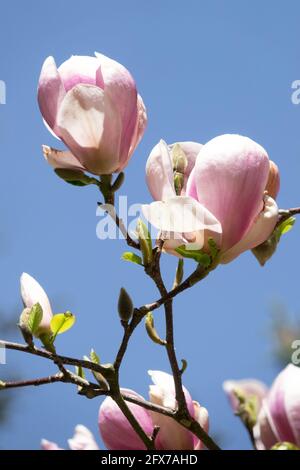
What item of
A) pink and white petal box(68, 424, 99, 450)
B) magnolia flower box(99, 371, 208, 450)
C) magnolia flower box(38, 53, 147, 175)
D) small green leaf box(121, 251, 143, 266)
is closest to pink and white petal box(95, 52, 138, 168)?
magnolia flower box(38, 53, 147, 175)

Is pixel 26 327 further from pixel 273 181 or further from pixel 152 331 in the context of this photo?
pixel 273 181

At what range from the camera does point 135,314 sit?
0.69 metres

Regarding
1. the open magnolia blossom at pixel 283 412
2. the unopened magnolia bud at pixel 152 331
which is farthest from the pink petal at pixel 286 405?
the unopened magnolia bud at pixel 152 331

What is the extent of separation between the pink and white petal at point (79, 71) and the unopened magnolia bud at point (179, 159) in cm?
10

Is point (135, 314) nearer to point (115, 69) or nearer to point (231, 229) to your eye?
point (231, 229)

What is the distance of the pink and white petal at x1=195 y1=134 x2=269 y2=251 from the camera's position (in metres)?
0.65

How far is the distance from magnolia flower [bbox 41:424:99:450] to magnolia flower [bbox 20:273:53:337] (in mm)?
182

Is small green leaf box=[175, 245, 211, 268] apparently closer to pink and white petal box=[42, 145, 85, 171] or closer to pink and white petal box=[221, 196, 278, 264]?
pink and white petal box=[221, 196, 278, 264]

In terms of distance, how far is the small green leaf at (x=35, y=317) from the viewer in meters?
0.71

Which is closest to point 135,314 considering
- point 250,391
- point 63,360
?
point 63,360

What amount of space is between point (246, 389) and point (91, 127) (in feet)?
1.29

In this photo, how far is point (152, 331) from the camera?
2.45 feet

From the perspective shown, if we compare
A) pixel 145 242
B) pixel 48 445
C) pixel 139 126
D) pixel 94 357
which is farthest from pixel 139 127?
pixel 48 445
